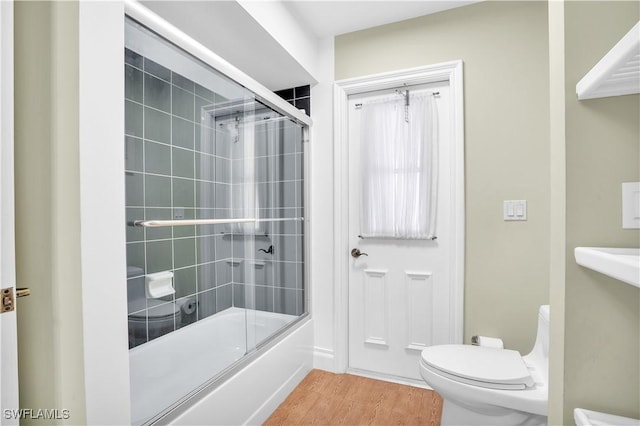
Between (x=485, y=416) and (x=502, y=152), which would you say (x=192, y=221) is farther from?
(x=502, y=152)

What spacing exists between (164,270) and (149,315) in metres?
0.22

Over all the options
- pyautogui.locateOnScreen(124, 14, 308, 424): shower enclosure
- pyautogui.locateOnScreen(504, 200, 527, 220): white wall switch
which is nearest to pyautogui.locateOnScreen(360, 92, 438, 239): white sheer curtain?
pyautogui.locateOnScreen(504, 200, 527, 220): white wall switch

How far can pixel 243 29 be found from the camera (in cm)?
171

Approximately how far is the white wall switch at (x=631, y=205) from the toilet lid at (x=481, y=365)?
990 millimetres

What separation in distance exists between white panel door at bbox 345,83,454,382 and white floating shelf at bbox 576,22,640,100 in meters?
1.40

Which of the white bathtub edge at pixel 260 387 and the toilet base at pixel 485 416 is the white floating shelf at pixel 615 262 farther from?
the white bathtub edge at pixel 260 387

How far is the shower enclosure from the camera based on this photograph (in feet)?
4.45

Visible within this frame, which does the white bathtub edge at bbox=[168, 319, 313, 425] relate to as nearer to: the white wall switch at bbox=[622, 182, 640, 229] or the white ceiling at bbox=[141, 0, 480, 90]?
the white wall switch at bbox=[622, 182, 640, 229]

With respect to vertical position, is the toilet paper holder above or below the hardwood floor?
above

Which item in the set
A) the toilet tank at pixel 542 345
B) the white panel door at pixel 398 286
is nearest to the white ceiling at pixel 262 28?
the white panel door at pixel 398 286

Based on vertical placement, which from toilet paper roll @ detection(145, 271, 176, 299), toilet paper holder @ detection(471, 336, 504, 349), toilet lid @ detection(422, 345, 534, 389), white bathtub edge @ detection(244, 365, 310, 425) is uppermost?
toilet paper roll @ detection(145, 271, 176, 299)

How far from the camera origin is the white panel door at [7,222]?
2.35 feet

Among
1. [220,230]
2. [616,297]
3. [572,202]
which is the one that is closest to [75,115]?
[220,230]

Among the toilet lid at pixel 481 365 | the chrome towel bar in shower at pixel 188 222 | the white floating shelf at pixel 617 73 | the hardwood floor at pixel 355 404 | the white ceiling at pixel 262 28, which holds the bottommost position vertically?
the hardwood floor at pixel 355 404
